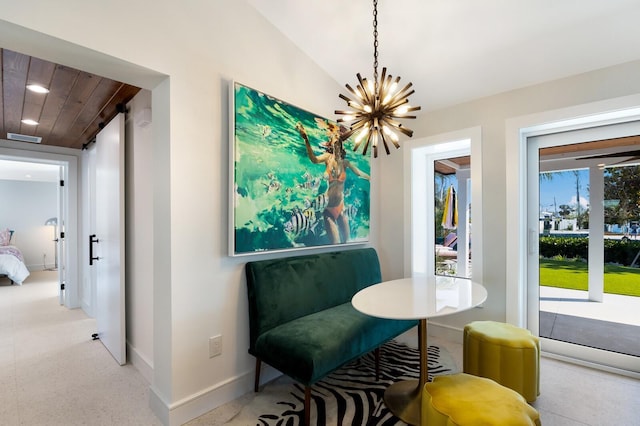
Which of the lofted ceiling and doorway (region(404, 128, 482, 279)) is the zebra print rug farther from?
the lofted ceiling

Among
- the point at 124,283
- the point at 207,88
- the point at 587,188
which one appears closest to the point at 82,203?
the point at 124,283

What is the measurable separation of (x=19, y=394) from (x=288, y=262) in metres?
2.17

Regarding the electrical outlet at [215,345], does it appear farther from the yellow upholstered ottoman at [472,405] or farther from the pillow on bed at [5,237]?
the pillow on bed at [5,237]

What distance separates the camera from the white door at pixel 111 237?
2568 mm

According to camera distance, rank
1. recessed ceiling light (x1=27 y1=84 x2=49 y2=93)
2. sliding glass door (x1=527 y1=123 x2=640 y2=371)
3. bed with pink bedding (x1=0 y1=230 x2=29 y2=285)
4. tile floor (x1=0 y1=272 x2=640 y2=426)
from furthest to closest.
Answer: bed with pink bedding (x1=0 y1=230 x2=29 y2=285) → sliding glass door (x1=527 y1=123 x2=640 y2=371) → recessed ceiling light (x1=27 y1=84 x2=49 y2=93) → tile floor (x1=0 y1=272 x2=640 y2=426)

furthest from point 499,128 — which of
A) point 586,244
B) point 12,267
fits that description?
point 12,267

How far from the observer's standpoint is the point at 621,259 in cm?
242

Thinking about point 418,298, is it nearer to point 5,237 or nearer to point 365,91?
point 365,91

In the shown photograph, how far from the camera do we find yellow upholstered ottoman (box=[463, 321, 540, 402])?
1895 millimetres

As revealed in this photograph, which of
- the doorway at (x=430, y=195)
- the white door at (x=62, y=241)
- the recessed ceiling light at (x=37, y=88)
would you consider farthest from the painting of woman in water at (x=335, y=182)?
the white door at (x=62, y=241)

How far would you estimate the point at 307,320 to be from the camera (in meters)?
2.10

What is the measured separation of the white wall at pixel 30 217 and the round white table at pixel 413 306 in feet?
30.5

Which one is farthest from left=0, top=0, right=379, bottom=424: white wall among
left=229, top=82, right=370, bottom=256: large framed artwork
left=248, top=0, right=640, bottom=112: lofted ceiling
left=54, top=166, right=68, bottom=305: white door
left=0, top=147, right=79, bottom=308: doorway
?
left=54, top=166, right=68, bottom=305: white door

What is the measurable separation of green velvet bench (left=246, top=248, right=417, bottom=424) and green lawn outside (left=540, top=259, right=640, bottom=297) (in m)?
1.43
